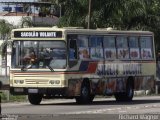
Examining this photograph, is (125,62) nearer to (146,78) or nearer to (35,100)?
(146,78)

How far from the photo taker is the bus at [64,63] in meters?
29.8

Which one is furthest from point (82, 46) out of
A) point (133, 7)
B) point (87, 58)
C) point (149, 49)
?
point (133, 7)

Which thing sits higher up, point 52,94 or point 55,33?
point 55,33

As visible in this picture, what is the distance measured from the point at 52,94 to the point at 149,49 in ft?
23.9

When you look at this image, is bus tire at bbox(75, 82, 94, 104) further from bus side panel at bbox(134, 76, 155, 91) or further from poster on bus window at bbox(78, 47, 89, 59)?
bus side panel at bbox(134, 76, 155, 91)

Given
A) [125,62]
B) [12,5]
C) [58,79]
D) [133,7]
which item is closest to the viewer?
[58,79]

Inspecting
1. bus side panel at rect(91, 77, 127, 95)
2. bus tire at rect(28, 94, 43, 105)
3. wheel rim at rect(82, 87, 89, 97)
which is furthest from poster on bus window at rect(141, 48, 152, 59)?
bus tire at rect(28, 94, 43, 105)

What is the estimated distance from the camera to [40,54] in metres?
30.0

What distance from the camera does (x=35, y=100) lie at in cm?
3109

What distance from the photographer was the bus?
29.8 meters

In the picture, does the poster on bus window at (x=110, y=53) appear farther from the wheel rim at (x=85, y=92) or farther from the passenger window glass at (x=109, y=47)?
the wheel rim at (x=85, y=92)

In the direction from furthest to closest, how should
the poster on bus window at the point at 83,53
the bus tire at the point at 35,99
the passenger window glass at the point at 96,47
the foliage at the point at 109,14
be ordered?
the foliage at the point at 109,14 < the passenger window glass at the point at 96,47 < the bus tire at the point at 35,99 < the poster on bus window at the point at 83,53

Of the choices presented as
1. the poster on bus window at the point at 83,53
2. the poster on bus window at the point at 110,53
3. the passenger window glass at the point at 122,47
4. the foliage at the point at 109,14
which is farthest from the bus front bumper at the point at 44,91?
the foliage at the point at 109,14

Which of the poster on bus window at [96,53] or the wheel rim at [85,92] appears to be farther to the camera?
the poster on bus window at [96,53]
